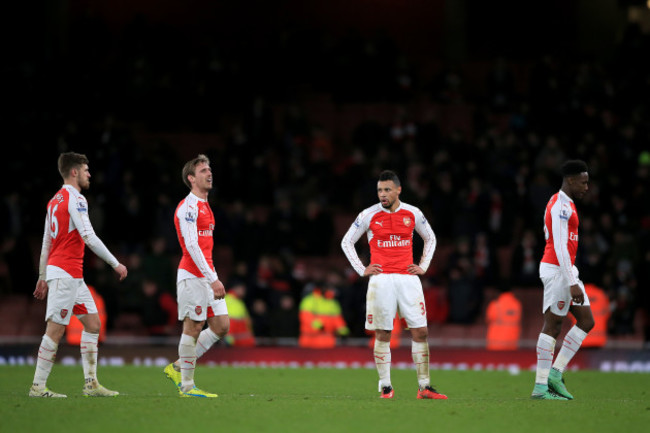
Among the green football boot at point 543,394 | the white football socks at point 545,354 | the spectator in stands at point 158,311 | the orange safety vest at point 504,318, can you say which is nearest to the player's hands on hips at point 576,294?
the white football socks at point 545,354

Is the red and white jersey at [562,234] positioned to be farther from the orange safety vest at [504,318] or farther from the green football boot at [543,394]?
the orange safety vest at [504,318]

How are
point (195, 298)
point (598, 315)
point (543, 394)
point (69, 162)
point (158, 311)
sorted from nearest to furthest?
point (195, 298), point (69, 162), point (543, 394), point (598, 315), point (158, 311)

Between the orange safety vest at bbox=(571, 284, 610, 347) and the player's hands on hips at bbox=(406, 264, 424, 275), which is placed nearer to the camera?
the player's hands on hips at bbox=(406, 264, 424, 275)

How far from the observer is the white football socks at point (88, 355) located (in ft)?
40.0

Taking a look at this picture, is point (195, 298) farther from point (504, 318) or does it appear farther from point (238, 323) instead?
point (504, 318)

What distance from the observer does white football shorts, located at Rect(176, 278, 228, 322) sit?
39.8 feet

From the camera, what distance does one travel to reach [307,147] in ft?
91.9

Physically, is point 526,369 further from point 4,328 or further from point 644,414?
point 4,328

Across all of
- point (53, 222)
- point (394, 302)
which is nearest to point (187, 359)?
point (53, 222)

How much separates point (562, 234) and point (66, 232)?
216 inches

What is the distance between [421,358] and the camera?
485 inches

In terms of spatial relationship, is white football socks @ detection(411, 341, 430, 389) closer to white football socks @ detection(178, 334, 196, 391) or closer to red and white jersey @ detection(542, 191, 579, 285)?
red and white jersey @ detection(542, 191, 579, 285)

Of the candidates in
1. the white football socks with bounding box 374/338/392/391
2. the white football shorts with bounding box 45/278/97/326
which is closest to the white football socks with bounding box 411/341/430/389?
the white football socks with bounding box 374/338/392/391

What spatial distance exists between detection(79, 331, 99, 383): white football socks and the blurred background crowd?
1068 centimetres
